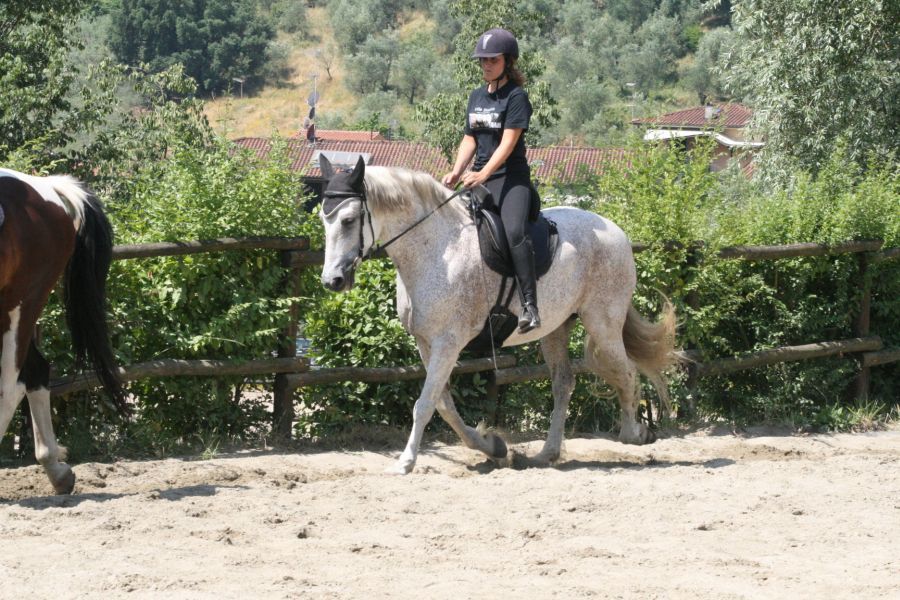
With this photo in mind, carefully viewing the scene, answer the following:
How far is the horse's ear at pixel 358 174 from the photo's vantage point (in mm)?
6520

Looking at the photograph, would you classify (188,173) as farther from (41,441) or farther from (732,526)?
(732,526)

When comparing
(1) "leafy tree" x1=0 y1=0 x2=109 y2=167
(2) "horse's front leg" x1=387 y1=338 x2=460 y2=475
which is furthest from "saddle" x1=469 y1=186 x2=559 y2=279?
(1) "leafy tree" x1=0 y1=0 x2=109 y2=167

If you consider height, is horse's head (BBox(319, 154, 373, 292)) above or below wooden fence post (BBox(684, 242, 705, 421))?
above

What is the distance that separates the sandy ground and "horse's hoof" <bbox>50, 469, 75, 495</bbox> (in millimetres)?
180

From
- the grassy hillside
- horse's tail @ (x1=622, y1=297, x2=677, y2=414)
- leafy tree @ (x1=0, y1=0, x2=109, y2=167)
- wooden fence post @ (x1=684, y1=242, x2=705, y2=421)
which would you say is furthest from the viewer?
the grassy hillside

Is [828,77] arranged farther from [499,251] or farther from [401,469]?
[401,469]

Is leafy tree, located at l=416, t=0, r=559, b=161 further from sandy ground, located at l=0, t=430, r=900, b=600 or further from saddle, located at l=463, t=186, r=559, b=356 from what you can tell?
sandy ground, located at l=0, t=430, r=900, b=600

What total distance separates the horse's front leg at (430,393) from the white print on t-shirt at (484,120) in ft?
4.55

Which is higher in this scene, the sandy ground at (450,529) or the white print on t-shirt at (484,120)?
the white print on t-shirt at (484,120)

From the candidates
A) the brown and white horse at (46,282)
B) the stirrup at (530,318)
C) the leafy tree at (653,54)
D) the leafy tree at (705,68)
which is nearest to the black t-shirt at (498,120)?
the stirrup at (530,318)

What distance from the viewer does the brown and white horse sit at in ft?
19.8

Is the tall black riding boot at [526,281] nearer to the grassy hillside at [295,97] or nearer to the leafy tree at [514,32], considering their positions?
the leafy tree at [514,32]

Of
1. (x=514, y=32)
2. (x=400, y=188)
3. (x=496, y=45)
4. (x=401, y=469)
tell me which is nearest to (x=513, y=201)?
(x=400, y=188)

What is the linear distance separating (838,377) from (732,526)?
497 centimetres
